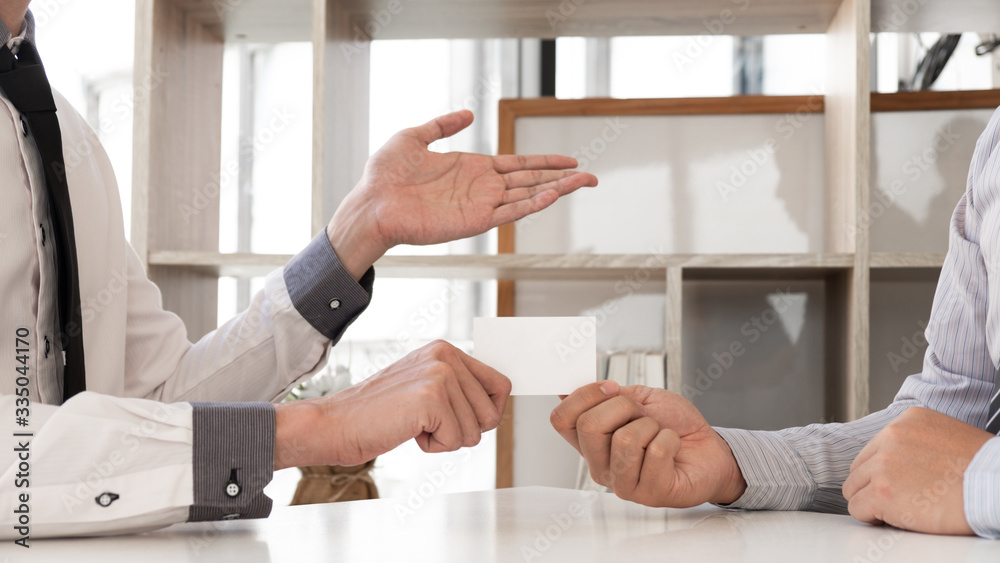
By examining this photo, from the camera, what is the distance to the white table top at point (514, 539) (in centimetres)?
67

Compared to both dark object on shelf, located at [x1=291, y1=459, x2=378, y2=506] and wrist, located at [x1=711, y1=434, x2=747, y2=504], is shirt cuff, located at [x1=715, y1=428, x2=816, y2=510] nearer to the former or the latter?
wrist, located at [x1=711, y1=434, x2=747, y2=504]

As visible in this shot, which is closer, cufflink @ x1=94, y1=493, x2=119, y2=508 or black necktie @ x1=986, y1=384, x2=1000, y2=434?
cufflink @ x1=94, y1=493, x2=119, y2=508

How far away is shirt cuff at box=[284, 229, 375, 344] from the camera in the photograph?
118 cm

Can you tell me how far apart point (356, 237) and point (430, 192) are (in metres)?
0.11

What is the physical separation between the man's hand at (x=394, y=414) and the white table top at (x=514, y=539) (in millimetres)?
66

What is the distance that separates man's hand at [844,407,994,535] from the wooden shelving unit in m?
0.73

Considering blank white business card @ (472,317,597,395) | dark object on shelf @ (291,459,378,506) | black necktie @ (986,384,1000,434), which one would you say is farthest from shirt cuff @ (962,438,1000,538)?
dark object on shelf @ (291,459,378,506)

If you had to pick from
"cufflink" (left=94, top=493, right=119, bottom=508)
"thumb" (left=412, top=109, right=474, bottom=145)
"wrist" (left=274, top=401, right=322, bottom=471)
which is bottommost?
"cufflink" (left=94, top=493, right=119, bottom=508)

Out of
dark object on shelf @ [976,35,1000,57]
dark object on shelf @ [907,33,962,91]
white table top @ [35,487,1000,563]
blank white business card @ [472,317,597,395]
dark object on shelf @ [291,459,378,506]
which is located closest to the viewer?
white table top @ [35,487,1000,563]

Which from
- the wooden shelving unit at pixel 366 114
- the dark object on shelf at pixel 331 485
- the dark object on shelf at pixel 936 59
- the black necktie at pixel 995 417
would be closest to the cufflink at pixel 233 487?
the black necktie at pixel 995 417

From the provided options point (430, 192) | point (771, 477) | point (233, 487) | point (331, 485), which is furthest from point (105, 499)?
point (331, 485)

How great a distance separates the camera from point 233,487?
2.60 ft

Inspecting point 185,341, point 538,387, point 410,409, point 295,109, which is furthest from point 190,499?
point 295,109

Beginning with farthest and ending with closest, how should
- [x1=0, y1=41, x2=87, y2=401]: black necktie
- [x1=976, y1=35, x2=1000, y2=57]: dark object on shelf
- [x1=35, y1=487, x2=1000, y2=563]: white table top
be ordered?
[x1=976, y1=35, x2=1000, y2=57]: dark object on shelf < [x1=0, y1=41, x2=87, y2=401]: black necktie < [x1=35, y1=487, x2=1000, y2=563]: white table top
